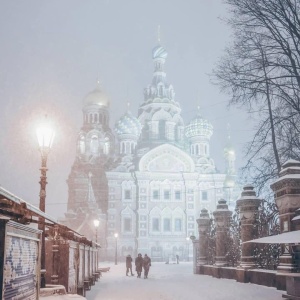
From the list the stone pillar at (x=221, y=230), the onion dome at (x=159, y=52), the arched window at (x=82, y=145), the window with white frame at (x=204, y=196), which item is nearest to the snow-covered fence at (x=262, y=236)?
the stone pillar at (x=221, y=230)

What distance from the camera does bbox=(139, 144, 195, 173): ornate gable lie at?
5288 cm

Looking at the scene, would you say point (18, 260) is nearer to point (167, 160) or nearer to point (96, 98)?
point (167, 160)

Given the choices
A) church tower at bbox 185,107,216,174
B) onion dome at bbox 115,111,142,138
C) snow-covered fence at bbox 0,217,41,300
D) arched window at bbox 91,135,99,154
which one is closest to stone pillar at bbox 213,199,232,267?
snow-covered fence at bbox 0,217,41,300

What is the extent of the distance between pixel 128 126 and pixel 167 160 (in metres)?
7.52

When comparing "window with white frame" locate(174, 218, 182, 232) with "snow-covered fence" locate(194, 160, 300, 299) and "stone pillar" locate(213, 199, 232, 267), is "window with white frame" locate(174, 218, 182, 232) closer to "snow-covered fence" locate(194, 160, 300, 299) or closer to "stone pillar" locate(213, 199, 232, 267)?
"snow-covered fence" locate(194, 160, 300, 299)

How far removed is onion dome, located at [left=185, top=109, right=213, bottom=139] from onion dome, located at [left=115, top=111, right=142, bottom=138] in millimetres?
6597

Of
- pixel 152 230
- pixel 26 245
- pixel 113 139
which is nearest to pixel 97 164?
pixel 113 139

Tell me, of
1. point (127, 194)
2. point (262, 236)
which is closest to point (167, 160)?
point (127, 194)

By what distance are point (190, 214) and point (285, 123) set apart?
37.4m

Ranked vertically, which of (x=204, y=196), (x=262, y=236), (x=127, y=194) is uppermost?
(x=127, y=194)

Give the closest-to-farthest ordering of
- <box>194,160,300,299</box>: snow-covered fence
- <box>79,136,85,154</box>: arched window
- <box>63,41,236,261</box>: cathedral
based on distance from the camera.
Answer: <box>194,160,300,299</box>: snow-covered fence → <box>63,41,236,261</box>: cathedral → <box>79,136,85,154</box>: arched window

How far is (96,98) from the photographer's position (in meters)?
60.0

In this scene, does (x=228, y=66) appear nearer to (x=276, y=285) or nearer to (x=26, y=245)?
(x=276, y=285)

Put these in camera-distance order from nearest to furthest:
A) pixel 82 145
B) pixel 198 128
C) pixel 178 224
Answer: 1. pixel 178 224
2. pixel 82 145
3. pixel 198 128
